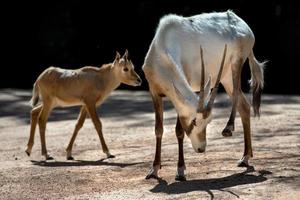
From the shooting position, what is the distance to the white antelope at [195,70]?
6.04 meters

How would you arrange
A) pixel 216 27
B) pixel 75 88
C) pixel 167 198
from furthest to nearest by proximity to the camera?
pixel 75 88
pixel 216 27
pixel 167 198

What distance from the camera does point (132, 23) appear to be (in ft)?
67.3

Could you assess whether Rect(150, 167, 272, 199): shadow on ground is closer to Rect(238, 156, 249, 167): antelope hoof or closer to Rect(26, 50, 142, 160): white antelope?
Rect(238, 156, 249, 167): antelope hoof

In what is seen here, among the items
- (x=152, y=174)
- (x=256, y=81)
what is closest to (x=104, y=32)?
(x=256, y=81)

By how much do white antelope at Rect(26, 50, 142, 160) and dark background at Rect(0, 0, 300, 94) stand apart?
10.0 m

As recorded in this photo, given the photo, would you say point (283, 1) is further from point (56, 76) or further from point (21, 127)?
point (56, 76)

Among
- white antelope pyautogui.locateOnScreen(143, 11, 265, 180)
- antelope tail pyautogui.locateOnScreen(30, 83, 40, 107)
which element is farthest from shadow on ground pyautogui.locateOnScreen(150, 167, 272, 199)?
antelope tail pyautogui.locateOnScreen(30, 83, 40, 107)

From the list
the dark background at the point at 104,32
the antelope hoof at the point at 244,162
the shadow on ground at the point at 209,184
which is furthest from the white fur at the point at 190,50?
the dark background at the point at 104,32

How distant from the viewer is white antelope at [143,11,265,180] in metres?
6.04

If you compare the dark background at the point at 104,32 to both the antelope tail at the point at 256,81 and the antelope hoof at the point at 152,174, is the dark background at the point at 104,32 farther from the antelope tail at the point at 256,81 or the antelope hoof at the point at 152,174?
the antelope hoof at the point at 152,174

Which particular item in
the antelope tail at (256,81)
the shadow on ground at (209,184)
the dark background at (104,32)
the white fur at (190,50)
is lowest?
the dark background at (104,32)

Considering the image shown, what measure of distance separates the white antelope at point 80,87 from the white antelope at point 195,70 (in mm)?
1867

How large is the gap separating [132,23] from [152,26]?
25.9 inches

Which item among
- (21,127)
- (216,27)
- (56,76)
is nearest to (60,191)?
(216,27)
